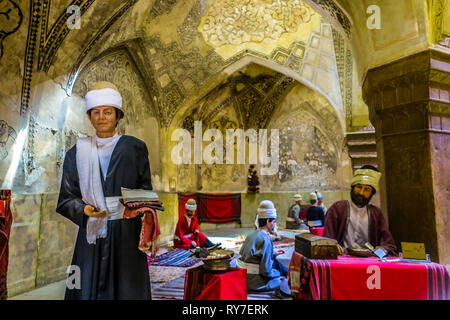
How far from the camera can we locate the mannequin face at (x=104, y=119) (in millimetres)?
2158

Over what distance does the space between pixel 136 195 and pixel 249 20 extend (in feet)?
30.7

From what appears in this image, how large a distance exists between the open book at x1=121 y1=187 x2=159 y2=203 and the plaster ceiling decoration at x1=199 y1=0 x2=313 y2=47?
8.64 meters

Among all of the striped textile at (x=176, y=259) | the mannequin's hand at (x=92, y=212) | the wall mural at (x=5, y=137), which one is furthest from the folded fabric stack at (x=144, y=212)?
the striped textile at (x=176, y=259)

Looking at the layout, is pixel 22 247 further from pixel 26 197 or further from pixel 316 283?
pixel 316 283

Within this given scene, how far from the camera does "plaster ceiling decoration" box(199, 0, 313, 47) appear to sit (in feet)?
31.7

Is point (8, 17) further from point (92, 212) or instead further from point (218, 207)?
point (218, 207)

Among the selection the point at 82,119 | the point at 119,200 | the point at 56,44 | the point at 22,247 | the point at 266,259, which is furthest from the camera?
the point at 82,119

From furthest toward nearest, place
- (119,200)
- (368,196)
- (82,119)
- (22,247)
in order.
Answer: (82,119) < (22,247) < (368,196) < (119,200)

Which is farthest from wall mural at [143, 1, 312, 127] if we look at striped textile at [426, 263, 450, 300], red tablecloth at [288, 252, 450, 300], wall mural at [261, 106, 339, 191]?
striped textile at [426, 263, 450, 300]

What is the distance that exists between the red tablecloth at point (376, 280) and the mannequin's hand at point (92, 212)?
1468mm

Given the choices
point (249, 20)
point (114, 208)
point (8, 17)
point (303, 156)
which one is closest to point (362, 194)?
point (114, 208)

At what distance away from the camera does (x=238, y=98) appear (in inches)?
498
